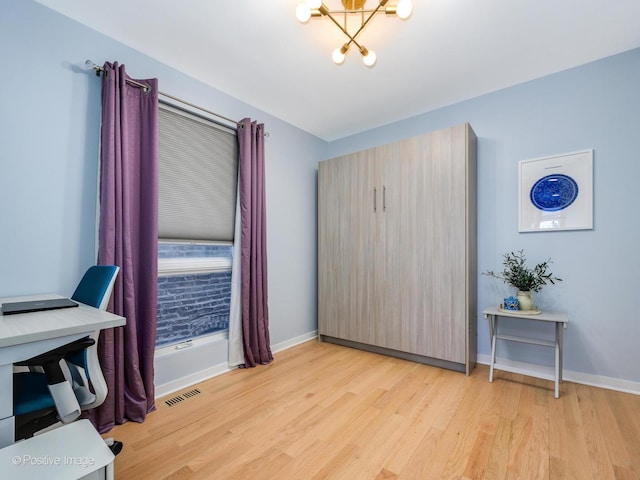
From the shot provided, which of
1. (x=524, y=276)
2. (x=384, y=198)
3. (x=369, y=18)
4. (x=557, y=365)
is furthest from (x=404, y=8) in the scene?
(x=557, y=365)

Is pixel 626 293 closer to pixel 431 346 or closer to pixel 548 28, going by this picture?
pixel 431 346

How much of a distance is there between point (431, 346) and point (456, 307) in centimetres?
46

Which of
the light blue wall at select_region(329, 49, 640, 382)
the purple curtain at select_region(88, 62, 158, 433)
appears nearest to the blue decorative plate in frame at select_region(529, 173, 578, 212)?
the light blue wall at select_region(329, 49, 640, 382)

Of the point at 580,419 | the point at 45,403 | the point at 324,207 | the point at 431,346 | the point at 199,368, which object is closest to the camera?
Result: the point at 45,403

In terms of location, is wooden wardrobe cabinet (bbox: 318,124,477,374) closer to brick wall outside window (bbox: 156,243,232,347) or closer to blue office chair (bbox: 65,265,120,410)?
brick wall outside window (bbox: 156,243,232,347)

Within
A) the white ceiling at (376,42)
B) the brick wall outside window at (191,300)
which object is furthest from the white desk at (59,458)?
the white ceiling at (376,42)

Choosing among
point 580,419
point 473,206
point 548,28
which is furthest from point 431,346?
point 548,28

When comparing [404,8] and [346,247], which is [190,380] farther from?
[404,8]

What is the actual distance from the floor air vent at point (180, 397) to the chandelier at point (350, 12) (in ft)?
8.97

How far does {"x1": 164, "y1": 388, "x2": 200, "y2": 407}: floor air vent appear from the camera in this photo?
7.38 ft

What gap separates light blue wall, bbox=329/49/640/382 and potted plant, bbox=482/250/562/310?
6cm

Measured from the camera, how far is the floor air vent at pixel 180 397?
88.6 inches

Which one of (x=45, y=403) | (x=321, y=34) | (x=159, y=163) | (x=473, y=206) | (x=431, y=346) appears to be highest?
(x=321, y=34)

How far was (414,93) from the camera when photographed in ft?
9.76
